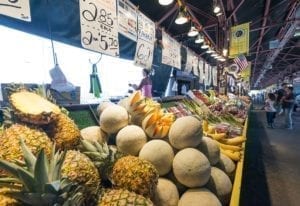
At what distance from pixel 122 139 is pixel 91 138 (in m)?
0.25

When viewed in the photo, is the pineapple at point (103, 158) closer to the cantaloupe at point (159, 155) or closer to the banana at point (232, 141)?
the cantaloupe at point (159, 155)

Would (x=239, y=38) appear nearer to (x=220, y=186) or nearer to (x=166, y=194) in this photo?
(x=220, y=186)

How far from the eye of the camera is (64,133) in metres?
1.38

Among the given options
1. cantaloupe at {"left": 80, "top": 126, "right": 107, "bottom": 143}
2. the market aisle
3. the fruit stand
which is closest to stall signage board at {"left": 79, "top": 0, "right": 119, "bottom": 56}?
the fruit stand

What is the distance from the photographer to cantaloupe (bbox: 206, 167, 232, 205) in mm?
1716

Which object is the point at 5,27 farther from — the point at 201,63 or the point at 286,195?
the point at 201,63

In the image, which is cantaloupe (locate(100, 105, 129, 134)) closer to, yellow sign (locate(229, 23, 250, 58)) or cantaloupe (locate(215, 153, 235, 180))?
cantaloupe (locate(215, 153, 235, 180))

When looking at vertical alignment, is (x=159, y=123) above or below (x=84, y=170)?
above

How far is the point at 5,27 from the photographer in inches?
100

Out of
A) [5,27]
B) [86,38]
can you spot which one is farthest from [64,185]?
[5,27]

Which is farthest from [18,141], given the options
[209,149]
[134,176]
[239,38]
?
[239,38]

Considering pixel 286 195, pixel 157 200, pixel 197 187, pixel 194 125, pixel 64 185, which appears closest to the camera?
pixel 64 185

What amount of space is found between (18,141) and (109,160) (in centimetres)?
47

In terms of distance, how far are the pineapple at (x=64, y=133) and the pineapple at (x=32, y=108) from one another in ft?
0.16
